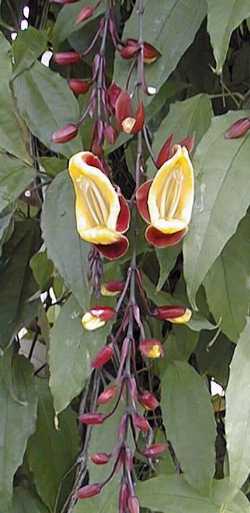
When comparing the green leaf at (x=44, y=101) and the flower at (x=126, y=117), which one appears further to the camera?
the green leaf at (x=44, y=101)

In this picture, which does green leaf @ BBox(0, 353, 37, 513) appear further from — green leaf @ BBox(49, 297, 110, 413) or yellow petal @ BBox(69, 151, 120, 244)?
yellow petal @ BBox(69, 151, 120, 244)

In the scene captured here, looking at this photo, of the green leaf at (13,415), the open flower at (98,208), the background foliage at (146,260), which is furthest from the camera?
the green leaf at (13,415)

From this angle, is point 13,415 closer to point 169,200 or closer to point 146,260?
point 146,260

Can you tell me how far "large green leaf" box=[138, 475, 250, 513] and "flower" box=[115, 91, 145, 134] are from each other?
10.2 inches

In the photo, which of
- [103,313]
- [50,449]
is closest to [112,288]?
[103,313]

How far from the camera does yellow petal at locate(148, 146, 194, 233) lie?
1.37 feet

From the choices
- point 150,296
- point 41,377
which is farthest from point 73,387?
point 41,377

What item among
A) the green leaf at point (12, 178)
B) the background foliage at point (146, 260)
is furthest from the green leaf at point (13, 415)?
the green leaf at point (12, 178)

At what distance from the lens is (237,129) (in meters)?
0.53

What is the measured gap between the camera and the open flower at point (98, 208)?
16.3 inches

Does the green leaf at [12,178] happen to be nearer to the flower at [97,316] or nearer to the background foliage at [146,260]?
the background foliage at [146,260]

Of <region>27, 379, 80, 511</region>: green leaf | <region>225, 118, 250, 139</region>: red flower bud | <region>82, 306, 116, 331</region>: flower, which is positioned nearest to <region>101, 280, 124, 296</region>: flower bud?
<region>82, 306, 116, 331</region>: flower

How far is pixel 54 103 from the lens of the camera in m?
0.58

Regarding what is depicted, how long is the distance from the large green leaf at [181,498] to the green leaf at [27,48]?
0.28 m
